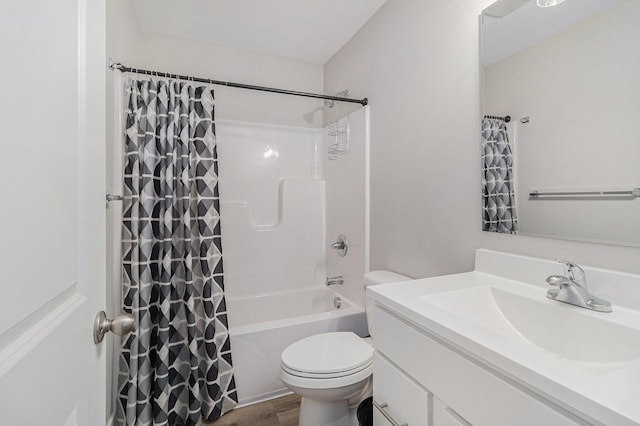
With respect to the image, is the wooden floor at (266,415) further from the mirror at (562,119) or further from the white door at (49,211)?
the mirror at (562,119)

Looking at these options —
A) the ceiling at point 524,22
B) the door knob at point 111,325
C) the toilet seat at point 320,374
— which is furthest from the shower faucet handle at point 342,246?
the door knob at point 111,325

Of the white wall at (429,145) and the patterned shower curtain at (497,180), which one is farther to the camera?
the white wall at (429,145)

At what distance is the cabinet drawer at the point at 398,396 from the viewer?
2.53ft

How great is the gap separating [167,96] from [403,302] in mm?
1728

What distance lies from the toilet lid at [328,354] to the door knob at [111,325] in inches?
35.7

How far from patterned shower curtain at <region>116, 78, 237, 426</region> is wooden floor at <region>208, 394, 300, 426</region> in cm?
6

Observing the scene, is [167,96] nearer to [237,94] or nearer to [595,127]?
[237,94]

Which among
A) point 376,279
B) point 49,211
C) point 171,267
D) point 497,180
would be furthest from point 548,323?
point 171,267

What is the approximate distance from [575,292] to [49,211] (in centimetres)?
120

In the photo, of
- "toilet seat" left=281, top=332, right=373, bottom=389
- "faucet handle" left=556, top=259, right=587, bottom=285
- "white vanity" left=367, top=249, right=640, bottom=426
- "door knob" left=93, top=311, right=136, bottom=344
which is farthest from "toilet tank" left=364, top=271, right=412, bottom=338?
"door knob" left=93, top=311, right=136, bottom=344

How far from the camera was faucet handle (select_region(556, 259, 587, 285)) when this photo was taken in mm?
848

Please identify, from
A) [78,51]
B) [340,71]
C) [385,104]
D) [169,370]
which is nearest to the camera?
Result: [78,51]

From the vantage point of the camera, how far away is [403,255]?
169cm

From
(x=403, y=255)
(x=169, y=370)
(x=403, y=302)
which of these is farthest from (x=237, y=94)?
(x=403, y=302)
